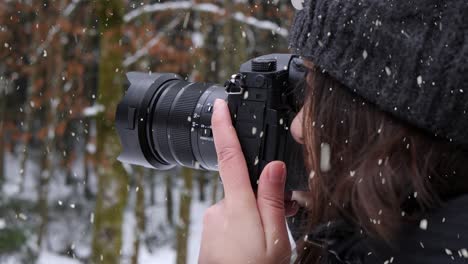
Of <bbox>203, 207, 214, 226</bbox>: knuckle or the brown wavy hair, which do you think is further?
<bbox>203, 207, 214, 226</bbox>: knuckle

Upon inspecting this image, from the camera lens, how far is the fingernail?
132cm

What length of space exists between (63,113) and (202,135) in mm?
8696

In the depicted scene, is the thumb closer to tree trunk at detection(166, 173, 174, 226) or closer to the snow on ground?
the snow on ground

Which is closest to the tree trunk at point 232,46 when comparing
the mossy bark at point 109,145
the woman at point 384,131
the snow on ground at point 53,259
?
the mossy bark at point 109,145

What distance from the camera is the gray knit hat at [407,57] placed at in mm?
1021

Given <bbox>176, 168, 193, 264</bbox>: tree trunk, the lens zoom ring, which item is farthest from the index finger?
<bbox>176, 168, 193, 264</bbox>: tree trunk

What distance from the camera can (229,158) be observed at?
54.9 inches

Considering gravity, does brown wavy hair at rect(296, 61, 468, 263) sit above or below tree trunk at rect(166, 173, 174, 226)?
above

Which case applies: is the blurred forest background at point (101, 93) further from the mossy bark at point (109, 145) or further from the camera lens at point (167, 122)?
the camera lens at point (167, 122)

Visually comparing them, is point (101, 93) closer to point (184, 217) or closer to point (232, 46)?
point (184, 217)

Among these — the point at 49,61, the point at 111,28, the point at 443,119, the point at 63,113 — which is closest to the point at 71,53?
the point at 49,61

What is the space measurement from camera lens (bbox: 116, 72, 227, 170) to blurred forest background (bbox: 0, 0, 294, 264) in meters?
3.48

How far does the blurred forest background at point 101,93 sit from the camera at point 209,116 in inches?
138

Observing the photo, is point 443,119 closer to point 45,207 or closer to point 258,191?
point 258,191
